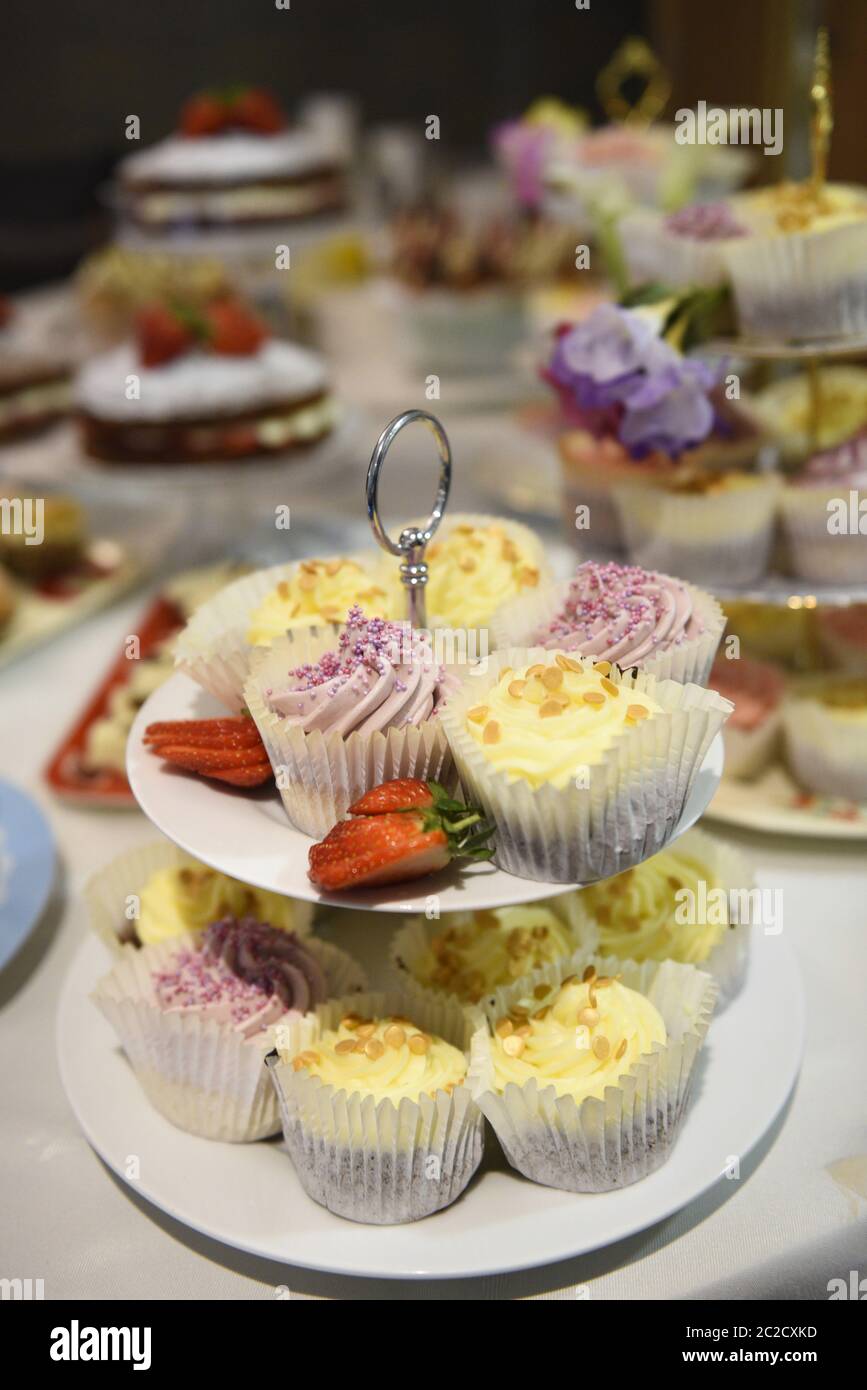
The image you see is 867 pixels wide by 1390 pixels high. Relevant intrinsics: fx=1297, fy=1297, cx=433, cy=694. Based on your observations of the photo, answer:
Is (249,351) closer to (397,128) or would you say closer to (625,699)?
(625,699)

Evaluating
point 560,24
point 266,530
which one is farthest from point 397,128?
point 266,530

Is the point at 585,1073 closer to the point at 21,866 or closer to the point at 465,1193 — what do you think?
the point at 465,1193

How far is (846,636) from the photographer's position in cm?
233

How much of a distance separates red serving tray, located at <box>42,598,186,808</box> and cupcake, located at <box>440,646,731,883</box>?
0.88 m

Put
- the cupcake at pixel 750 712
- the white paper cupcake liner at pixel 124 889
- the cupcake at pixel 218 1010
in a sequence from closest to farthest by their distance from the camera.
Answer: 1. the cupcake at pixel 218 1010
2. the white paper cupcake liner at pixel 124 889
3. the cupcake at pixel 750 712

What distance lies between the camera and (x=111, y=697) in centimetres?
245

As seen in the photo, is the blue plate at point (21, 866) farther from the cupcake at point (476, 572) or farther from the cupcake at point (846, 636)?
the cupcake at point (846, 636)

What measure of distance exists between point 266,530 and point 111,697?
35.5 inches

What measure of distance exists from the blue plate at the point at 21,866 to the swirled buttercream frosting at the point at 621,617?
0.85 metres

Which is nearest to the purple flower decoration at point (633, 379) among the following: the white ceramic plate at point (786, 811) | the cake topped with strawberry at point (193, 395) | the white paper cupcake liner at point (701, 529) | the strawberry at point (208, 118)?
the white paper cupcake liner at point (701, 529)

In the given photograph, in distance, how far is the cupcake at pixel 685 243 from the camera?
1854 mm

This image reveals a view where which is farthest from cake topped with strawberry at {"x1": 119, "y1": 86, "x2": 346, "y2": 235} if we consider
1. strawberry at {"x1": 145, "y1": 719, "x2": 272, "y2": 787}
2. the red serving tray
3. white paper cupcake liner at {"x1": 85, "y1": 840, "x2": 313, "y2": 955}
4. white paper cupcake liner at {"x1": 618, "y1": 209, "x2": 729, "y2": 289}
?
strawberry at {"x1": 145, "y1": 719, "x2": 272, "y2": 787}

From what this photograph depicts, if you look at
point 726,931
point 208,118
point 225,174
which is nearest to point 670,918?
point 726,931

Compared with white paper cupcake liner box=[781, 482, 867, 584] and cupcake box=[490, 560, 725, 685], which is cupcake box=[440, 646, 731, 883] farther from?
white paper cupcake liner box=[781, 482, 867, 584]
